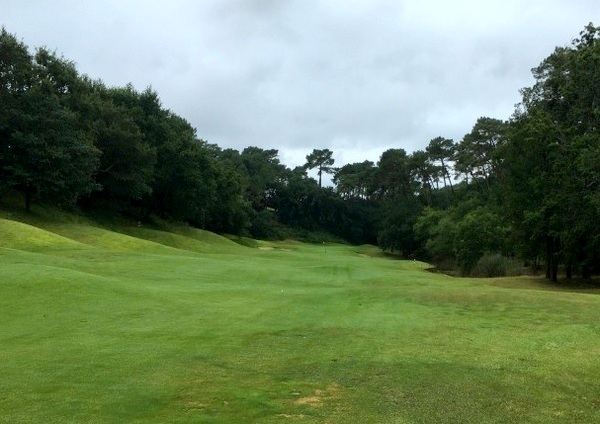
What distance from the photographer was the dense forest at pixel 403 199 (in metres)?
34.4

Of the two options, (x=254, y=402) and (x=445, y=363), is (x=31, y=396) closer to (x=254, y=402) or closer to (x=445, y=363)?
(x=254, y=402)

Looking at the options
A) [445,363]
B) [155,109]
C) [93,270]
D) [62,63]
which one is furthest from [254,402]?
[155,109]

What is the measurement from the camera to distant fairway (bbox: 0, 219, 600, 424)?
7.64 metres

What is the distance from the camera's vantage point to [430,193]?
4409 inches

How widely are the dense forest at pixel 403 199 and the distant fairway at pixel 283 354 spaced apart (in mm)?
14914

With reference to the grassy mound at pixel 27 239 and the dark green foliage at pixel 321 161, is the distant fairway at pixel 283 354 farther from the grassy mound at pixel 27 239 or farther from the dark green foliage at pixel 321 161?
the dark green foliage at pixel 321 161

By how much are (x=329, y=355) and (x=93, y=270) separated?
1611 cm

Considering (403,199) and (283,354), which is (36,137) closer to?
(283,354)

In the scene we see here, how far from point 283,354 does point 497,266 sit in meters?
43.8

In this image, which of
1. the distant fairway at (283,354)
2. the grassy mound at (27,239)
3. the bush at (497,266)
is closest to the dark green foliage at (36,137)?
the grassy mound at (27,239)

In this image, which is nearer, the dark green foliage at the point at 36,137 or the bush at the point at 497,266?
the dark green foliage at the point at 36,137

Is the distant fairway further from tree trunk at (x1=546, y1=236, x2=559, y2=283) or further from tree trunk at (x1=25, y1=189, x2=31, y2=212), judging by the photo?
tree trunk at (x1=25, y1=189, x2=31, y2=212)

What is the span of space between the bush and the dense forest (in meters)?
0.13

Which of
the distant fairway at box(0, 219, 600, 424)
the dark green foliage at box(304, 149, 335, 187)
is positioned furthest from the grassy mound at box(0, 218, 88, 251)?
the dark green foliage at box(304, 149, 335, 187)
